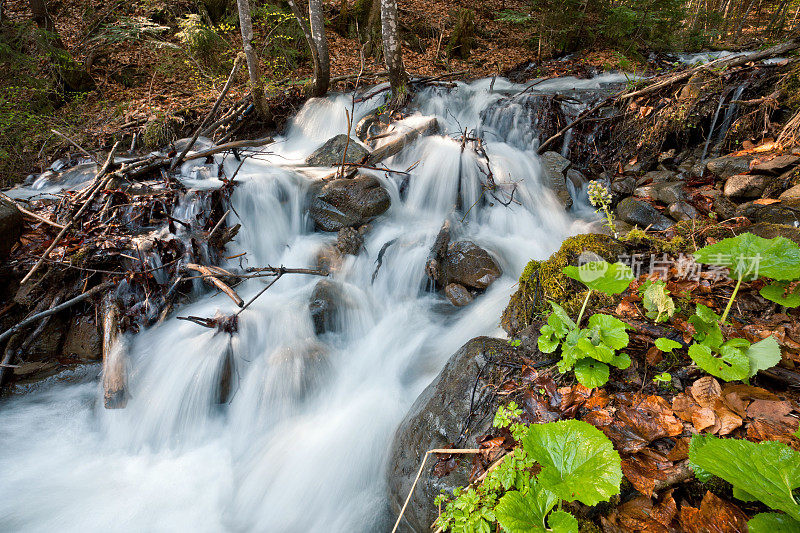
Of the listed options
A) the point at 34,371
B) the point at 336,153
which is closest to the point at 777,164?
the point at 336,153

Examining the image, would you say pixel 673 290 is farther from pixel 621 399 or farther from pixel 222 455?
pixel 222 455

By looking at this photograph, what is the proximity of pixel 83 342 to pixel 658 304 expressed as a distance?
5353 mm

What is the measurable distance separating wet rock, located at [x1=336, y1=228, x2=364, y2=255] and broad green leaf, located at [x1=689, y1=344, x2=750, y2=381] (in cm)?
409

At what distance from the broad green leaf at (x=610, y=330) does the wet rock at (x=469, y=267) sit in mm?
2599

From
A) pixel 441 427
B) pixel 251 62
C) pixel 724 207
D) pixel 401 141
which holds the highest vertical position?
pixel 251 62

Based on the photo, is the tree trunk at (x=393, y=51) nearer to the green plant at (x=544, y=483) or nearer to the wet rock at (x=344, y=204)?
the wet rock at (x=344, y=204)

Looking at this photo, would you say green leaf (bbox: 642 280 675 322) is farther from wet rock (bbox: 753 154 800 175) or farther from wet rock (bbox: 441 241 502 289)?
wet rock (bbox: 753 154 800 175)

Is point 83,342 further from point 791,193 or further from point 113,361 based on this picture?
point 791,193

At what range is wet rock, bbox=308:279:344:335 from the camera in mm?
4188

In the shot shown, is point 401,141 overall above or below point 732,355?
above

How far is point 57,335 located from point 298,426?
2.92 meters

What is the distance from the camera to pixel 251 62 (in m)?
7.03

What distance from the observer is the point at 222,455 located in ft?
11.0

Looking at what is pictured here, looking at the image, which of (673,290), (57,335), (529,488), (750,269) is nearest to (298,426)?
(529,488)
